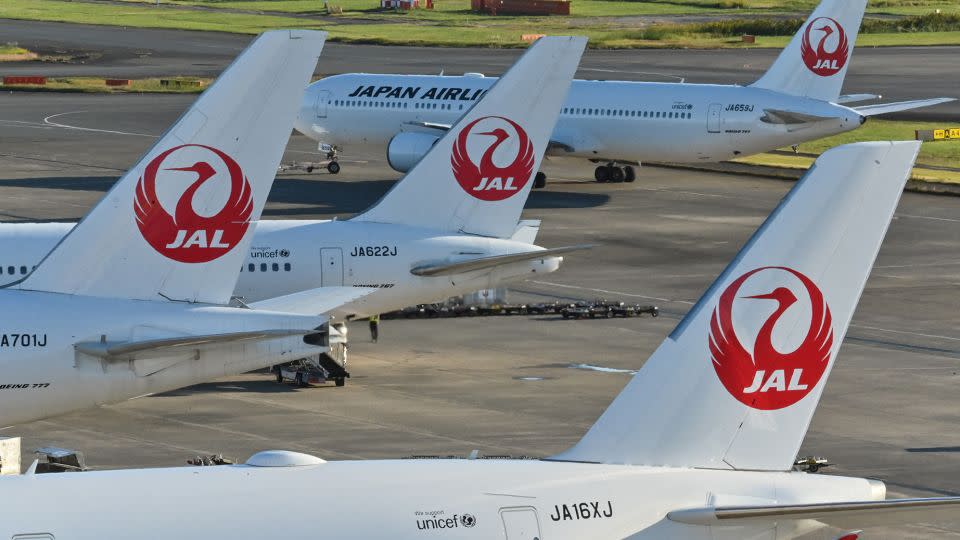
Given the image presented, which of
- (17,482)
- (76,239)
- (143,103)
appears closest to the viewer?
(17,482)

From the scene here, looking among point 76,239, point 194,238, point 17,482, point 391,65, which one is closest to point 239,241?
point 194,238

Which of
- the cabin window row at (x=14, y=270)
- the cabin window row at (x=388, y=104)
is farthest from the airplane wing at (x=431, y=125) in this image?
the cabin window row at (x=14, y=270)

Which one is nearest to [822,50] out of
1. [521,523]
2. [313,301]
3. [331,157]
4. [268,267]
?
[331,157]

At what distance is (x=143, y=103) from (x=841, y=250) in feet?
274

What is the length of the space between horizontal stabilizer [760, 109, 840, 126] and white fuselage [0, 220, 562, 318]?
101 ft

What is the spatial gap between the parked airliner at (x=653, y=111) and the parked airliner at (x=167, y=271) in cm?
4035

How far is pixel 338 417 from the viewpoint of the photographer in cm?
3359

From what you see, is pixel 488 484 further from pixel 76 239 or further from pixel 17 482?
pixel 76 239

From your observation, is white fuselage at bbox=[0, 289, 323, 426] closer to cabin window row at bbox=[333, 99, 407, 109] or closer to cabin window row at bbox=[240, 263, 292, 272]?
cabin window row at bbox=[240, 263, 292, 272]

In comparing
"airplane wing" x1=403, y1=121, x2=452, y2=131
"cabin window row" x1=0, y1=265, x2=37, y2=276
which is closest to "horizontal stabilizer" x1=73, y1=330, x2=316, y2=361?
"cabin window row" x1=0, y1=265, x2=37, y2=276

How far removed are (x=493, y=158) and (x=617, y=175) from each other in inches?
1341

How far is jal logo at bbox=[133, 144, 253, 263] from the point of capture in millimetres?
24234

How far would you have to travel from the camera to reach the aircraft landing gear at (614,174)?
7006 centimetres

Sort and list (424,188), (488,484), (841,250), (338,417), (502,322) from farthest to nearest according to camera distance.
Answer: (502,322)
(424,188)
(338,417)
(841,250)
(488,484)
